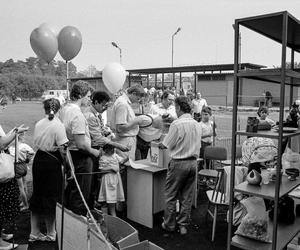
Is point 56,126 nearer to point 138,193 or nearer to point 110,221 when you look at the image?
point 110,221

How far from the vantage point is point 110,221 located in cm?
273

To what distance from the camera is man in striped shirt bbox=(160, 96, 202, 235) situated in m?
3.31

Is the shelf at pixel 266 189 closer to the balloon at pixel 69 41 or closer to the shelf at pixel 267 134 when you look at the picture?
the shelf at pixel 267 134

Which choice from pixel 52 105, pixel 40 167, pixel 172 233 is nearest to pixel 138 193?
pixel 172 233

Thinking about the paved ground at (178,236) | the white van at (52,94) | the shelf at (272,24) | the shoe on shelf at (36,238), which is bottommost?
the paved ground at (178,236)

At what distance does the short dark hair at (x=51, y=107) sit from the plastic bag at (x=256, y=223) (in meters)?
1.89

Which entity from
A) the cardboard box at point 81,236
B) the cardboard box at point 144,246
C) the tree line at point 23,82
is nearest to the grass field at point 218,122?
the cardboard box at point 144,246

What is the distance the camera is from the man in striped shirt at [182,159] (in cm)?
331

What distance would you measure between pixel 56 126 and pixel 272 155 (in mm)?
1903

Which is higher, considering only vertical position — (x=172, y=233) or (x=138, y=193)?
(x=138, y=193)

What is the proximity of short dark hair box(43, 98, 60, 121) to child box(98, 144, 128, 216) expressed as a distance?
0.80 meters

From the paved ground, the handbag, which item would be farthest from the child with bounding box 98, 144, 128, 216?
the handbag

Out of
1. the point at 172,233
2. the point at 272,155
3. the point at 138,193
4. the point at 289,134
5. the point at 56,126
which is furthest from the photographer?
the point at 138,193

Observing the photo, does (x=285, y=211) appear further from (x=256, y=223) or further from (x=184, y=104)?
(x=184, y=104)
